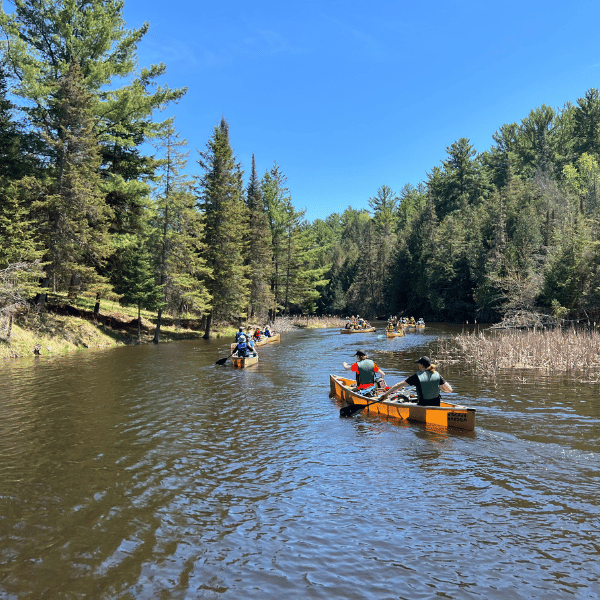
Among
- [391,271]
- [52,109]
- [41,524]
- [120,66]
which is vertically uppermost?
[120,66]

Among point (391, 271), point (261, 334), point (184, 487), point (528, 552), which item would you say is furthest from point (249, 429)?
point (391, 271)

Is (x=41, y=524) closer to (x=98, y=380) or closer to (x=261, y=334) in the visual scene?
(x=98, y=380)

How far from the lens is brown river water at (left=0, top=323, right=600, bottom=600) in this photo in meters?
4.99

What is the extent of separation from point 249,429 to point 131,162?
28.0 metres

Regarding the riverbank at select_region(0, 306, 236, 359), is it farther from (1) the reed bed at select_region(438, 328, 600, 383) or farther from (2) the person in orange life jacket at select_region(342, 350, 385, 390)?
(1) the reed bed at select_region(438, 328, 600, 383)

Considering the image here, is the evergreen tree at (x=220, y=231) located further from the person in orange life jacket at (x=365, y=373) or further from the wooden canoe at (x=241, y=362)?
the person in orange life jacket at (x=365, y=373)

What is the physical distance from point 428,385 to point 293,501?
5615 mm

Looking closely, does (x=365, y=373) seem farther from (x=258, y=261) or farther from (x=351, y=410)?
(x=258, y=261)

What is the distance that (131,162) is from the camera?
33.2 m

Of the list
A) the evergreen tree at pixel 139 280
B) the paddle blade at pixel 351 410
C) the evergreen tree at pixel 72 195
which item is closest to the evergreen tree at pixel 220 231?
the evergreen tree at pixel 139 280

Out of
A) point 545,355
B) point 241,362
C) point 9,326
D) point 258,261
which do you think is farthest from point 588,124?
point 9,326

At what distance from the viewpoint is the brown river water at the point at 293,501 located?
4992mm

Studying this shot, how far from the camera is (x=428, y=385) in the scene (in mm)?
11414

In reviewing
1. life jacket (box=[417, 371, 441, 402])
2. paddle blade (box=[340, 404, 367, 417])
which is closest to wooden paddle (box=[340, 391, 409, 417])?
paddle blade (box=[340, 404, 367, 417])
